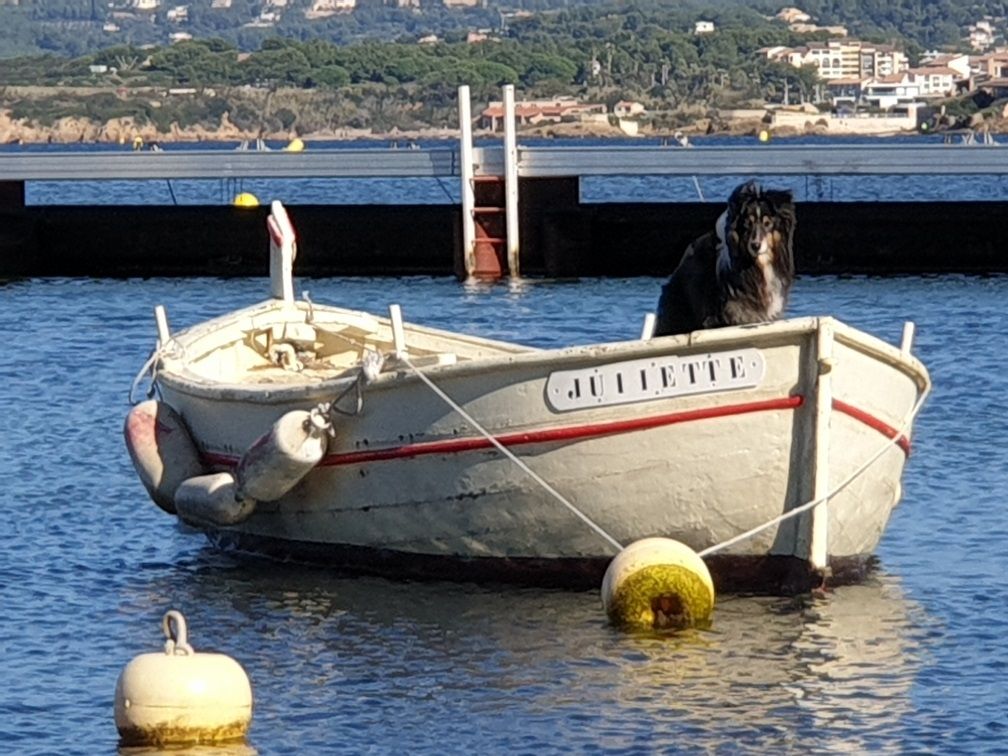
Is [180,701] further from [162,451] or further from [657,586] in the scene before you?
[162,451]

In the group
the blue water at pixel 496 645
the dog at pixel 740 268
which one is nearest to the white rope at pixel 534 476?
the blue water at pixel 496 645

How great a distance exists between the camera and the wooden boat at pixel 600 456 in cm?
1308

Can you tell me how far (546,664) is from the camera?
12.5 metres

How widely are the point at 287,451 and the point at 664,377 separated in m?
2.44

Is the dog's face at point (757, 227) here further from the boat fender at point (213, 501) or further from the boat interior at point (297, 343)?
the boat interior at point (297, 343)

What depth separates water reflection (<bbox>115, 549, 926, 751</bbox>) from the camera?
37.4 feet

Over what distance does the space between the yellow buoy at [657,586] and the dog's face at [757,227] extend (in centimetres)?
164

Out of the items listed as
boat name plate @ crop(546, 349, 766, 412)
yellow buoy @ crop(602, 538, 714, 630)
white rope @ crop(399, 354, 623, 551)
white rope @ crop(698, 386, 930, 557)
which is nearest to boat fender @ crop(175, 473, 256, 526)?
white rope @ crop(399, 354, 623, 551)

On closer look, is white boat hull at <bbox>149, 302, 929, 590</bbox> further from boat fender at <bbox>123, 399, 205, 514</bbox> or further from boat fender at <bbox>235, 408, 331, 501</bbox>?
boat fender at <bbox>123, 399, 205, 514</bbox>

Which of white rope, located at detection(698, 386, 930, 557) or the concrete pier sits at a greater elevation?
white rope, located at detection(698, 386, 930, 557)

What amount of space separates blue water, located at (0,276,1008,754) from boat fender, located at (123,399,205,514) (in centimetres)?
52

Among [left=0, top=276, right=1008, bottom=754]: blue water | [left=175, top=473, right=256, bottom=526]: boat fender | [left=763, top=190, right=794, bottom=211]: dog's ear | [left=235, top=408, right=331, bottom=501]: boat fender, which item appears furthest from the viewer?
[left=175, top=473, right=256, bottom=526]: boat fender

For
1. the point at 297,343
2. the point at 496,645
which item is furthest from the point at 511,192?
the point at 496,645

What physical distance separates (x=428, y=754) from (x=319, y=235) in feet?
82.3
